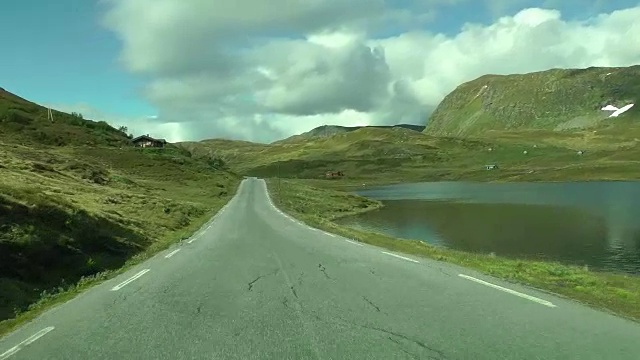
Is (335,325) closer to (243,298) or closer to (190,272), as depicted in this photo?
(243,298)

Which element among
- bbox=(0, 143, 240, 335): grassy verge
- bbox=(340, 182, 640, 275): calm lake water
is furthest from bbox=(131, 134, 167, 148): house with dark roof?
bbox=(0, 143, 240, 335): grassy verge

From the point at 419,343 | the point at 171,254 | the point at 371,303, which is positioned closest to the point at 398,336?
the point at 419,343

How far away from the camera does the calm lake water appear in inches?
1437

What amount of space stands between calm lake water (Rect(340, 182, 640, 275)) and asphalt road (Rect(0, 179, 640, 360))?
21.7 metres

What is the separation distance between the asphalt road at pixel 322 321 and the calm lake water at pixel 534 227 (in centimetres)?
2168

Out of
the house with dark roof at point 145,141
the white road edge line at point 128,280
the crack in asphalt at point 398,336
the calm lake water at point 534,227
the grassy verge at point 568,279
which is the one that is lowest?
the calm lake water at point 534,227

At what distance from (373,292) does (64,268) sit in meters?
11.0

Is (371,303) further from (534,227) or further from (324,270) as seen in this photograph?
(534,227)

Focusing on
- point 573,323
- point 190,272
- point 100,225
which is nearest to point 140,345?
point 573,323

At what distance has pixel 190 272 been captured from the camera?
662 inches

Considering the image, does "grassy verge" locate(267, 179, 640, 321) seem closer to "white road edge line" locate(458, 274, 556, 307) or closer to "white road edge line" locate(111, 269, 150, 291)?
"white road edge line" locate(458, 274, 556, 307)

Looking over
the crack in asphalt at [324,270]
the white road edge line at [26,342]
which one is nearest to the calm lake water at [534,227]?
the crack in asphalt at [324,270]

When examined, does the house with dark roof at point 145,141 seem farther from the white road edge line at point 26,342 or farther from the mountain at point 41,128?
the white road edge line at point 26,342

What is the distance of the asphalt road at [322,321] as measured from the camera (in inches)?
310
